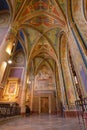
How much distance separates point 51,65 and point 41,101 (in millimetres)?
5251

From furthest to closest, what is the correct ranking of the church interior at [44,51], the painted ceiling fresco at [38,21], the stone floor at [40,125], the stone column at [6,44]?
the painted ceiling fresco at [38,21] < the stone column at [6,44] < the church interior at [44,51] < the stone floor at [40,125]

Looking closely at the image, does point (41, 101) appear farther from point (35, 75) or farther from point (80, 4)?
point (80, 4)

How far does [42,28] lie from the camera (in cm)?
1109

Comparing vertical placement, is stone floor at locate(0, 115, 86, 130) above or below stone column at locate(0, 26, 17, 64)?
below

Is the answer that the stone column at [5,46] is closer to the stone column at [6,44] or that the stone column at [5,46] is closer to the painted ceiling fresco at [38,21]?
the stone column at [6,44]

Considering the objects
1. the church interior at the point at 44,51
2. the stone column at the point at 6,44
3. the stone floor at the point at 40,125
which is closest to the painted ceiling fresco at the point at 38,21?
the church interior at the point at 44,51

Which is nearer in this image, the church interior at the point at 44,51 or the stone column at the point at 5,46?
the church interior at the point at 44,51

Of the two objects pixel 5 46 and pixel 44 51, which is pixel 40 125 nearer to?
pixel 5 46

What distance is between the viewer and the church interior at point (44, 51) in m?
6.34

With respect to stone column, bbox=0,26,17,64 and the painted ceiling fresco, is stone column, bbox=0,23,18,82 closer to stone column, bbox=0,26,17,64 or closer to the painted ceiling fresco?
stone column, bbox=0,26,17,64

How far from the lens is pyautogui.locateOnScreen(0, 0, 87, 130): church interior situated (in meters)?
6.34

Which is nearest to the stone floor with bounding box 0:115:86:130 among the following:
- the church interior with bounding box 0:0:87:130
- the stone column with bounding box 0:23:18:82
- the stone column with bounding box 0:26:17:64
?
the church interior with bounding box 0:0:87:130

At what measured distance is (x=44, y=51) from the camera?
14.1 meters

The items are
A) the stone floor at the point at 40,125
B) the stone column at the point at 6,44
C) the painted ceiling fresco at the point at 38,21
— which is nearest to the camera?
the stone floor at the point at 40,125
